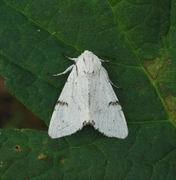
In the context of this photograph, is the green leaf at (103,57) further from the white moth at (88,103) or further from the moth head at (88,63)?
the white moth at (88,103)

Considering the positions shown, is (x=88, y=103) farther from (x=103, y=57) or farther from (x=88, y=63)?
(x=103, y=57)

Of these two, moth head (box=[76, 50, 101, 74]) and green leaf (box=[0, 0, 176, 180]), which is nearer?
green leaf (box=[0, 0, 176, 180])

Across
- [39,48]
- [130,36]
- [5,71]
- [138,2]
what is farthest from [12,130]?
[138,2]

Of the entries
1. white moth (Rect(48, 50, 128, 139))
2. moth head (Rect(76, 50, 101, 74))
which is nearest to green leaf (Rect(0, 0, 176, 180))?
moth head (Rect(76, 50, 101, 74))

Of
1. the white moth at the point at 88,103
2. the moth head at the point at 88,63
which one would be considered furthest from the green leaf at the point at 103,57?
the white moth at the point at 88,103

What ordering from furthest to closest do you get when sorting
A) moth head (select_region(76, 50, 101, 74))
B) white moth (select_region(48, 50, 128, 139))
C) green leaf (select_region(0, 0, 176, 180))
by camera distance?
white moth (select_region(48, 50, 128, 139)) → moth head (select_region(76, 50, 101, 74)) → green leaf (select_region(0, 0, 176, 180))

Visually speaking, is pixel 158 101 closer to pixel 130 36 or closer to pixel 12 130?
pixel 130 36

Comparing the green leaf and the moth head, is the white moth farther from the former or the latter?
the green leaf
